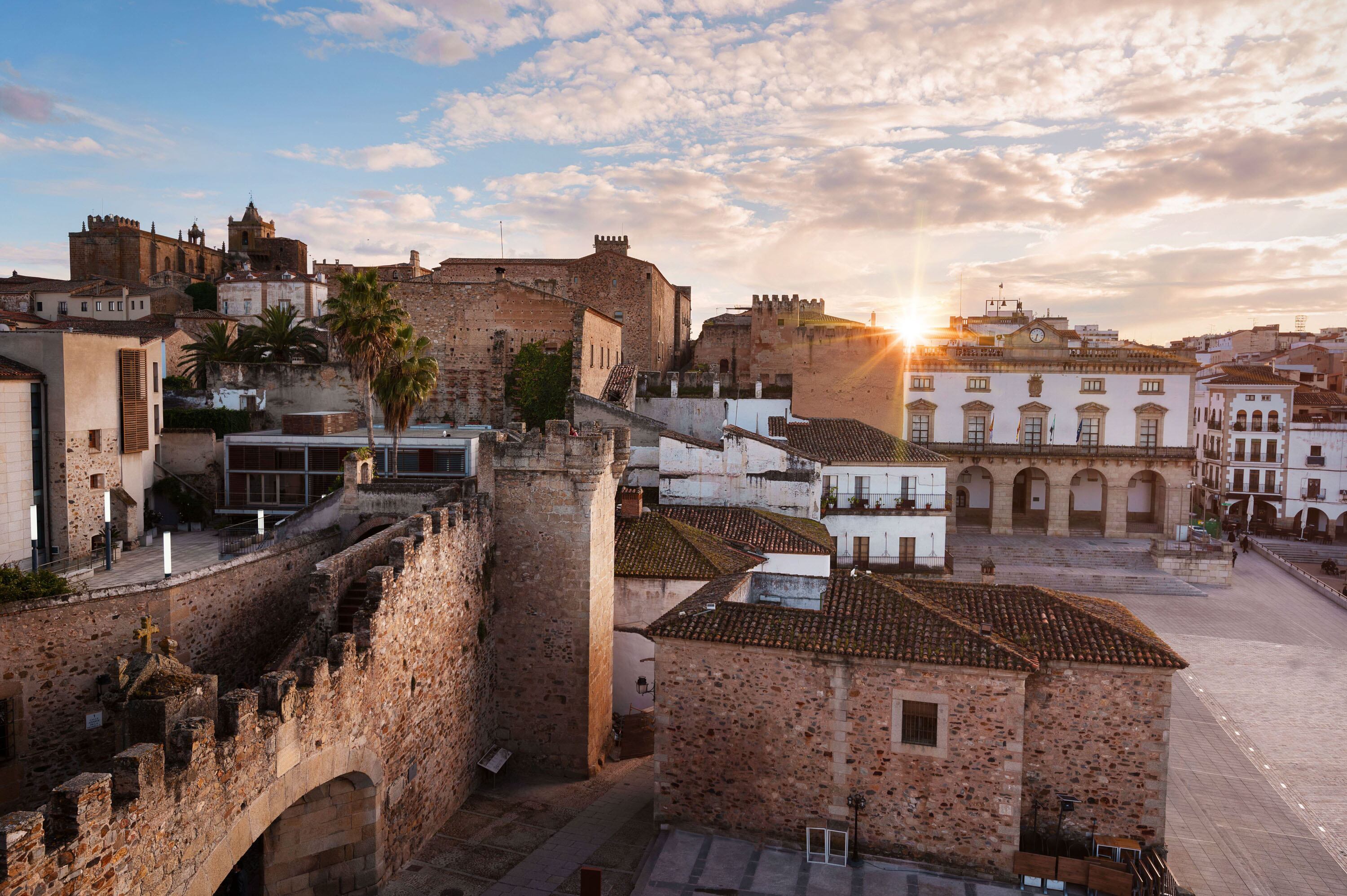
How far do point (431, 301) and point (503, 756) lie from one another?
24.7 metres

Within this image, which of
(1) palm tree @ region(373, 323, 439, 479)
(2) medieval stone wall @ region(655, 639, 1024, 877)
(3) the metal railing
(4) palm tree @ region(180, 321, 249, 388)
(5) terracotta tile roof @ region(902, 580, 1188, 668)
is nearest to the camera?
(2) medieval stone wall @ region(655, 639, 1024, 877)

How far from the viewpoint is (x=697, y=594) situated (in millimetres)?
17438

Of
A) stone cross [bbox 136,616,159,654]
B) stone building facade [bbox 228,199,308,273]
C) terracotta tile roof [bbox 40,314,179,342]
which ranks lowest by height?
stone cross [bbox 136,616,159,654]

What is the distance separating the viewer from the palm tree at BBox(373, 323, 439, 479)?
2562 centimetres

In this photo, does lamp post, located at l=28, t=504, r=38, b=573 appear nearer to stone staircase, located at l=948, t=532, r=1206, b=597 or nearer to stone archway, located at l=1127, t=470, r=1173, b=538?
stone staircase, located at l=948, t=532, r=1206, b=597

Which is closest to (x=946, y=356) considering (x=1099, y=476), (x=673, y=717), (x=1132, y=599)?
(x=1099, y=476)

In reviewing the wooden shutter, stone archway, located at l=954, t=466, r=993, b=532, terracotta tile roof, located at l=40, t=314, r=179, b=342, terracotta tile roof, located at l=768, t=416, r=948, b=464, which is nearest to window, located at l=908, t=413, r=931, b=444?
stone archway, located at l=954, t=466, r=993, b=532

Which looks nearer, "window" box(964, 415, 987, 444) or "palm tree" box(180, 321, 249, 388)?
"palm tree" box(180, 321, 249, 388)

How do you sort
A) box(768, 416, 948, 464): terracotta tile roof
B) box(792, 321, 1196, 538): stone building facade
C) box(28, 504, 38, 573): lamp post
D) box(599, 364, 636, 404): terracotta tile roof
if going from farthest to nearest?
box(792, 321, 1196, 538): stone building facade
box(599, 364, 636, 404): terracotta tile roof
box(768, 416, 948, 464): terracotta tile roof
box(28, 504, 38, 573): lamp post

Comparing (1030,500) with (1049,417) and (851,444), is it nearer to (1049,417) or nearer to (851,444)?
(1049,417)

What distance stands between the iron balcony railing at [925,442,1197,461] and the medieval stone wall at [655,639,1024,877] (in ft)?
Result: 110

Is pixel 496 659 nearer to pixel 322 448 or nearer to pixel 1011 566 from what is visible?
pixel 322 448

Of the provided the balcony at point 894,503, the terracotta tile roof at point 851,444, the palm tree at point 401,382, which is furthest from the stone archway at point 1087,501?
the palm tree at point 401,382

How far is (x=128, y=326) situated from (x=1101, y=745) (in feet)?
170
